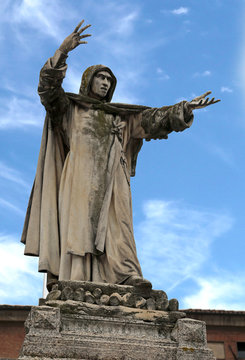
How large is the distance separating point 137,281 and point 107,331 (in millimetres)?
1036

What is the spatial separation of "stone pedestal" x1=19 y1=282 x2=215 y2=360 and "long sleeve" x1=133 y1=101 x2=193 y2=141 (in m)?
2.94

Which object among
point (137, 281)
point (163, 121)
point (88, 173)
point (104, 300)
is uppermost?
point (163, 121)

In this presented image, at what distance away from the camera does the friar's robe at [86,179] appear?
9422mm

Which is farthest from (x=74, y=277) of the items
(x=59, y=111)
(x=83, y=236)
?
(x=59, y=111)

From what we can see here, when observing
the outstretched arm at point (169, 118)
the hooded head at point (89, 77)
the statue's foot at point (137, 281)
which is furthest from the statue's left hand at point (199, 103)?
the statue's foot at point (137, 281)

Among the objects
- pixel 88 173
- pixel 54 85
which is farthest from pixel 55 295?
Result: pixel 54 85

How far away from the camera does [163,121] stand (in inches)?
415

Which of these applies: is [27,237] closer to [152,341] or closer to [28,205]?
[28,205]

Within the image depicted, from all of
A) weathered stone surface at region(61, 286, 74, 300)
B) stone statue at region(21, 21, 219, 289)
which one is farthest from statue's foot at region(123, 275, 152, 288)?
weathered stone surface at region(61, 286, 74, 300)

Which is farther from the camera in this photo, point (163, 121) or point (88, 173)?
point (163, 121)

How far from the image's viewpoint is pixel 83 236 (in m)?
9.45

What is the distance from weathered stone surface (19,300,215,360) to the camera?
7.66m

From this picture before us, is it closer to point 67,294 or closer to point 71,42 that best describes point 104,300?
point 67,294

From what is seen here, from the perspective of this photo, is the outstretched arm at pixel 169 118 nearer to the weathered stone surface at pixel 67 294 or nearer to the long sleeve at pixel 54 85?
the long sleeve at pixel 54 85
